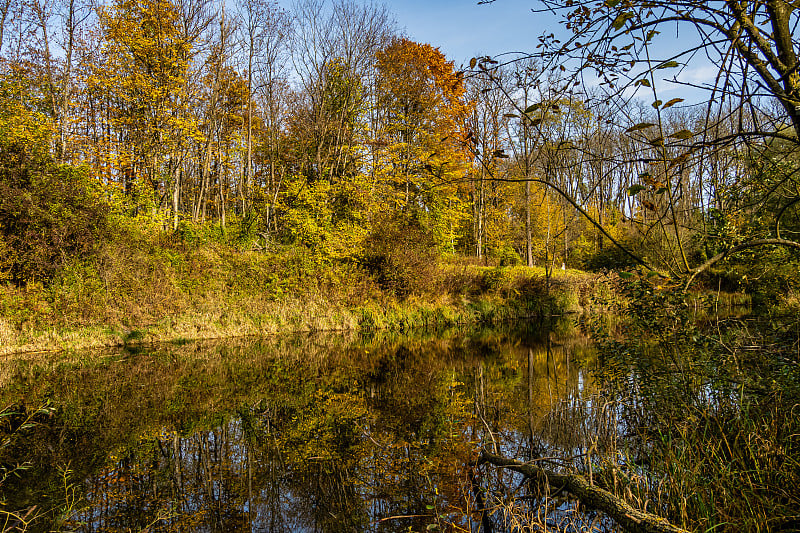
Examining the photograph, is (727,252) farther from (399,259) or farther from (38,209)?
(399,259)

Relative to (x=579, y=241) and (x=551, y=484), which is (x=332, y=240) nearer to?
(x=551, y=484)

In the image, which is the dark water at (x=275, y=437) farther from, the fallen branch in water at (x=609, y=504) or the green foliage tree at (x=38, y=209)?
the green foliage tree at (x=38, y=209)

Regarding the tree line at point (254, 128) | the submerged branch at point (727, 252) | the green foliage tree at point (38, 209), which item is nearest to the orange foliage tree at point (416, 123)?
the tree line at point (254, 128)

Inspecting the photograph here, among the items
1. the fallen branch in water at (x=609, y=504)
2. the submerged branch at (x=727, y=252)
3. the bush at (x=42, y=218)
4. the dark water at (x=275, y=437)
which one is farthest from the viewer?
the bush at (x=42, y=218)

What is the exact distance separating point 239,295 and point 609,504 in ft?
53.4

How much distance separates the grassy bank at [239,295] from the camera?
546 inches

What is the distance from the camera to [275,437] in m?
6.82

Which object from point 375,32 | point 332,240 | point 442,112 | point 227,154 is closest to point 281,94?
point 227,154

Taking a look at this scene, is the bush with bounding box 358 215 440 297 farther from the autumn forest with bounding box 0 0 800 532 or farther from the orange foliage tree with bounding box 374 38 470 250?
the orange foliage tree with bounding box 374 38 470 250

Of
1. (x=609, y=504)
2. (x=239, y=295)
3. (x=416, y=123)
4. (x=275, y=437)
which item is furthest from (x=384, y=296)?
(x=609, y=504)

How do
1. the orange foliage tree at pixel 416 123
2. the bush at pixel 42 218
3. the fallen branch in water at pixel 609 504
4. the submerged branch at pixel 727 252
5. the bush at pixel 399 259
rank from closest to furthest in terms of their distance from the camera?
the submerged branch at pixel 727 252 < the fallen branch in water at pixel 609 504 < the bush at pixel 42 218 < the bush at pixel 399 259 < the orange foliage tree at pixel 416 123

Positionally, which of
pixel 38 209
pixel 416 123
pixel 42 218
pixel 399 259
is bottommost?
pixel 399 259

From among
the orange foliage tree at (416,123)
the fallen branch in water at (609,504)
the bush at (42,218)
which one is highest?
the orange foliage tree at (416,123)

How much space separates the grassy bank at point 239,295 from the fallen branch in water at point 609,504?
30.6 feet
